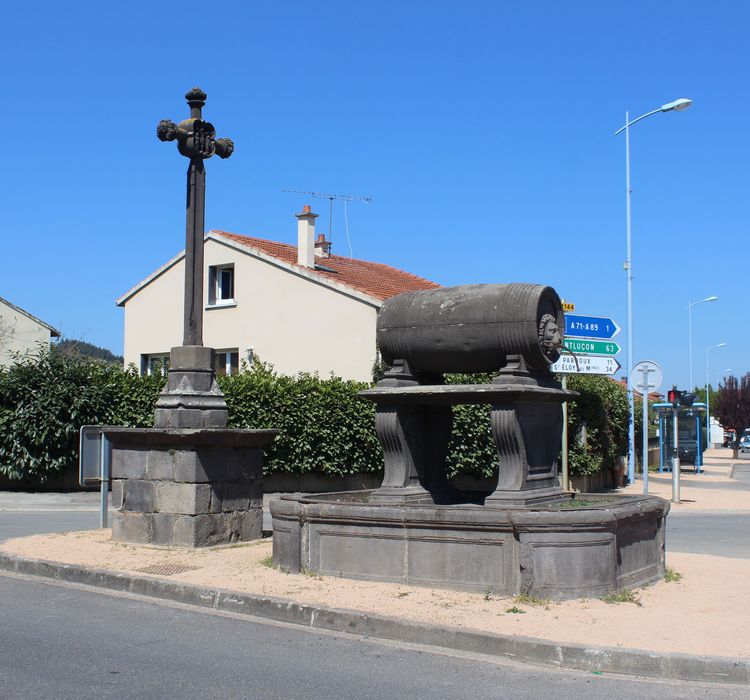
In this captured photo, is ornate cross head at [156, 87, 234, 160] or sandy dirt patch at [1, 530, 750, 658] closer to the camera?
sandy dirt patch at [1, 530, 750, 658]

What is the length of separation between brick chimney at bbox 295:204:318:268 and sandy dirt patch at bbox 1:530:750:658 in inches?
758

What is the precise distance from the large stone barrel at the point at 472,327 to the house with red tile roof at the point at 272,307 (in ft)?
54.4

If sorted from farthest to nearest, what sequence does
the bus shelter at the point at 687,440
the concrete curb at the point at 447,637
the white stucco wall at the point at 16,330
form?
the white stucco wall at the point at 16,330 → the bus shelter at the point at 687,440 → the concrete curb at the point at 447,637

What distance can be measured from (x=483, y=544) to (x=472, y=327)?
6.57ft

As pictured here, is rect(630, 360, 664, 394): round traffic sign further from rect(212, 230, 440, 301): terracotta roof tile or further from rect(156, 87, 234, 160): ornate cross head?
rect(156, 87, 234, 160): ornate cross head

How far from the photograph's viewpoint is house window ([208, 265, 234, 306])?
29.5m

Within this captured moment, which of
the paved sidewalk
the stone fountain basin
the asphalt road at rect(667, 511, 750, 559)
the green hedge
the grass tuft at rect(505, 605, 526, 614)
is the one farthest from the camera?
the green hedge

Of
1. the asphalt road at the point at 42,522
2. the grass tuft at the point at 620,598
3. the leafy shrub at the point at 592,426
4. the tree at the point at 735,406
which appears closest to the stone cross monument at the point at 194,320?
the asphalt road at the point at 42,522

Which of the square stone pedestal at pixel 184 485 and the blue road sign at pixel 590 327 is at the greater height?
the blue road sign at pixel 590 327

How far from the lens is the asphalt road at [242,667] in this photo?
555 cm

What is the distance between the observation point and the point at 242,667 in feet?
19.9

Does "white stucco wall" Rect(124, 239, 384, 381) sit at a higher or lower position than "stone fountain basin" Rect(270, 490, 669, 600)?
higher

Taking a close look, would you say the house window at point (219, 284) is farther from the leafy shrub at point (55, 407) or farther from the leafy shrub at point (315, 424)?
the leafy shrub at point (315, 424)

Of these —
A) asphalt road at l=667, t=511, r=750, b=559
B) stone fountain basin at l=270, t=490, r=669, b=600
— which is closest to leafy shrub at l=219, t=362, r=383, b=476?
asphalt road at l=667, t=511, r=750, b=559
